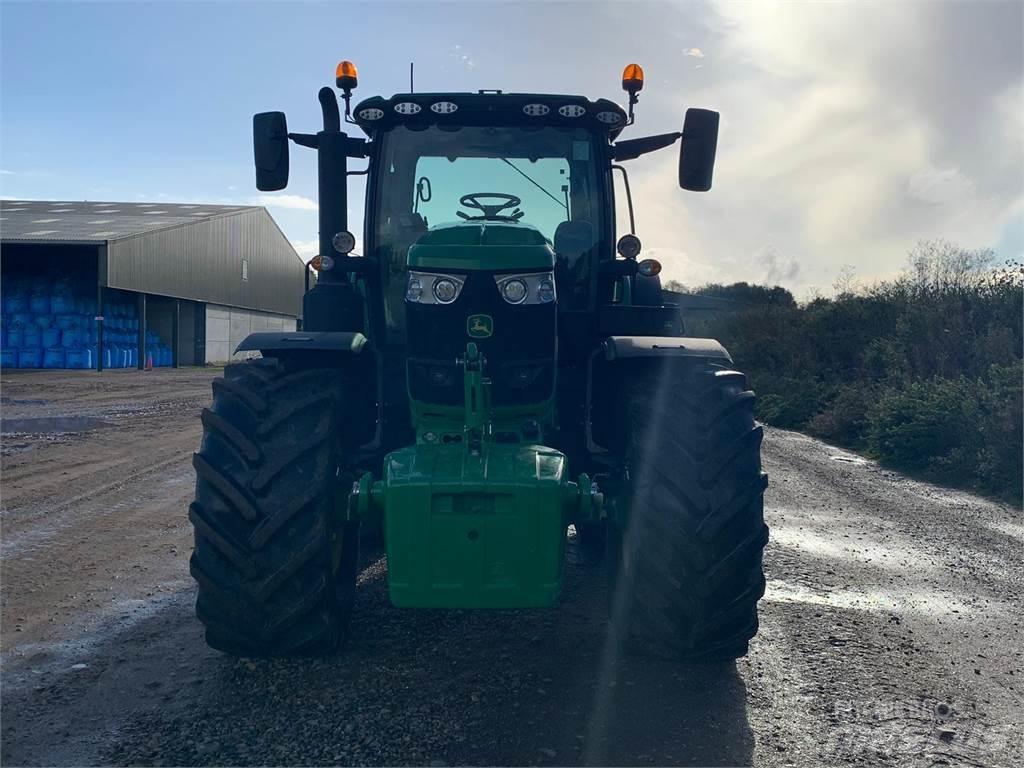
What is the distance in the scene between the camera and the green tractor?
137 inches

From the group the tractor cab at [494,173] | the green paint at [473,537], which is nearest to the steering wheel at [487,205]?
the tractor cab at [494,173]

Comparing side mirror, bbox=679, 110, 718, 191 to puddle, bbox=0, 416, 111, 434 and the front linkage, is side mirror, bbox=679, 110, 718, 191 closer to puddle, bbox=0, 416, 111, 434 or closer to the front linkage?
the front linkage

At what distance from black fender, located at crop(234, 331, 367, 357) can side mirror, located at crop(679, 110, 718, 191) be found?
208 cm

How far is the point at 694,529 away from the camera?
3627 mm

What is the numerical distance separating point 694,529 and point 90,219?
36.9 m

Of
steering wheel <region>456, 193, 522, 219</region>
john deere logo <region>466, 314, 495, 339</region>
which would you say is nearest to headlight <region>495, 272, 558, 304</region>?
john deere logo <region>466, 314, 495, 339</region>

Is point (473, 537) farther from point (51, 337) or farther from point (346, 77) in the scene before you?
point (51, 337)

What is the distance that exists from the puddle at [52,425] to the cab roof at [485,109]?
388 inches

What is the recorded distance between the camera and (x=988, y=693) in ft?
12.9

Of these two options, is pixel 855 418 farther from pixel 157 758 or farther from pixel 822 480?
pixel 157 758

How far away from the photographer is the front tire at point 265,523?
3.59 metres

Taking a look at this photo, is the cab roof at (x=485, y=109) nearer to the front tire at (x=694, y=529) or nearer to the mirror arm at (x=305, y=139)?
the mirror arm at (x=305, y=139)

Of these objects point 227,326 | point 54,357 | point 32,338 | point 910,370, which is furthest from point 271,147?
point 227,326

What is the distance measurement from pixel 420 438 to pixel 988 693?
2805 millimetres
